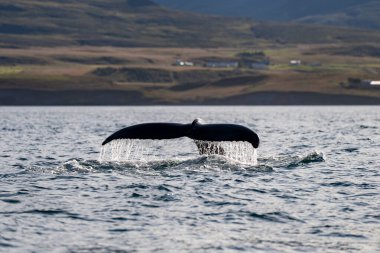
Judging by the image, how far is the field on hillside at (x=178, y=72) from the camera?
133000 millimetres

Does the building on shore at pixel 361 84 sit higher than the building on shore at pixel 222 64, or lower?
lower

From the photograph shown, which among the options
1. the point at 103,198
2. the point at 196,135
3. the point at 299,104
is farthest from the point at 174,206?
the point at 299,104

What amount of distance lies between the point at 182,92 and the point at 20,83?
2336 centimetres

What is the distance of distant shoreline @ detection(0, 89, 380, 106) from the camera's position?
128 m

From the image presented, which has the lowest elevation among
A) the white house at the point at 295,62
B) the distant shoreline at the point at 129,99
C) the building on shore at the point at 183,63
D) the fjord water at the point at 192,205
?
the fjord water at the point at 192,205

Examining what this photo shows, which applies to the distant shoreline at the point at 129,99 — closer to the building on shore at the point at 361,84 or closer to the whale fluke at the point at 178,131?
the building on shore at the point at 361,84

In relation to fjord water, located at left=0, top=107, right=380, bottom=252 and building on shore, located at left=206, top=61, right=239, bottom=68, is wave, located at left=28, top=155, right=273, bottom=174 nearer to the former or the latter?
fjord water, located at left=0, top=107, right=380, bottom=252

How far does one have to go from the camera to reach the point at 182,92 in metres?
135

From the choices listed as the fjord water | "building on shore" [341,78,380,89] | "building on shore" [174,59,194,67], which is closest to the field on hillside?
"building on shore" [341,78,380,89]

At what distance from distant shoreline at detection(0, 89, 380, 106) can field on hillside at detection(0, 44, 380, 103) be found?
92cm

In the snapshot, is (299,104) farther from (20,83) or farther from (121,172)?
(121,172)

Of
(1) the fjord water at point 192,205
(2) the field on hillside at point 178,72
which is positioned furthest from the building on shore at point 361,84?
(1) the fjord water at point 192,205

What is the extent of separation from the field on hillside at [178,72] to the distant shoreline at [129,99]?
36.4 inches

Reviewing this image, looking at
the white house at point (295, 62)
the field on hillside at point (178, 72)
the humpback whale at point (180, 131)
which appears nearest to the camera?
the humpback whale at point (180, 131)
